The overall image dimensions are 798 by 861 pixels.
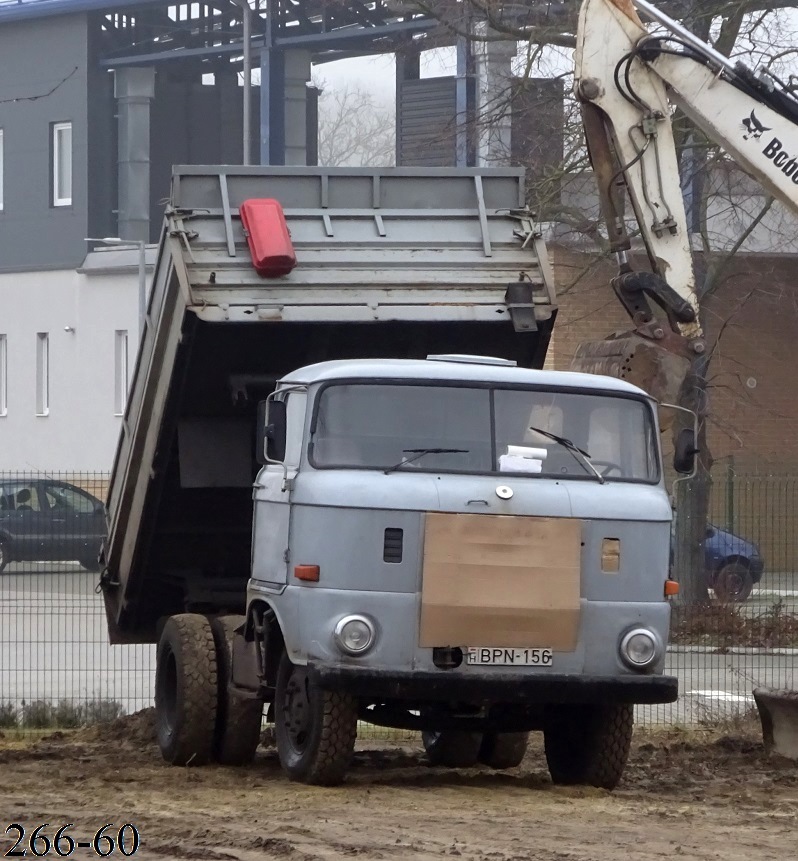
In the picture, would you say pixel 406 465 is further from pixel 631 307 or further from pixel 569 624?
pixel 631 307

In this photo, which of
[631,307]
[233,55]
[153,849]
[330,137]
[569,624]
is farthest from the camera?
[330,137]

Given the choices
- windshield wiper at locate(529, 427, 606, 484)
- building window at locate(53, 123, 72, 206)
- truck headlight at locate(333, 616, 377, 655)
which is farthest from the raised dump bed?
building window at locate(53, 123, 72, 206)

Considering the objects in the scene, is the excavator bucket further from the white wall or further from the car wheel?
the white wall

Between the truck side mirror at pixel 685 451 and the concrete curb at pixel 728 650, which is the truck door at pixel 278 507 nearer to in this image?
the truck side mirror at pixel 685 451

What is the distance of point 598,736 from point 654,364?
2.26 meters

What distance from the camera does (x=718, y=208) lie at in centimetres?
2334

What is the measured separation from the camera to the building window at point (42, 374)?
41438mm

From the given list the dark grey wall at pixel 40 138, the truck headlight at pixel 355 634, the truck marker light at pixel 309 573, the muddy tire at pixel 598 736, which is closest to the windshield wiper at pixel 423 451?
the truck marker light at pixel 309 573

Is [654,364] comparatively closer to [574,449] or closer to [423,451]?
[574,449]

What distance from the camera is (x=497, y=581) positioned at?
8742 millimetres

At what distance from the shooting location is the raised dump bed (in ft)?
33.1

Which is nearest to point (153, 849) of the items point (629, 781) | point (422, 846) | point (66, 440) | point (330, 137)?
point (422, 846)

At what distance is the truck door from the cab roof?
0.21 meters

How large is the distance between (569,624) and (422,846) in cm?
184
